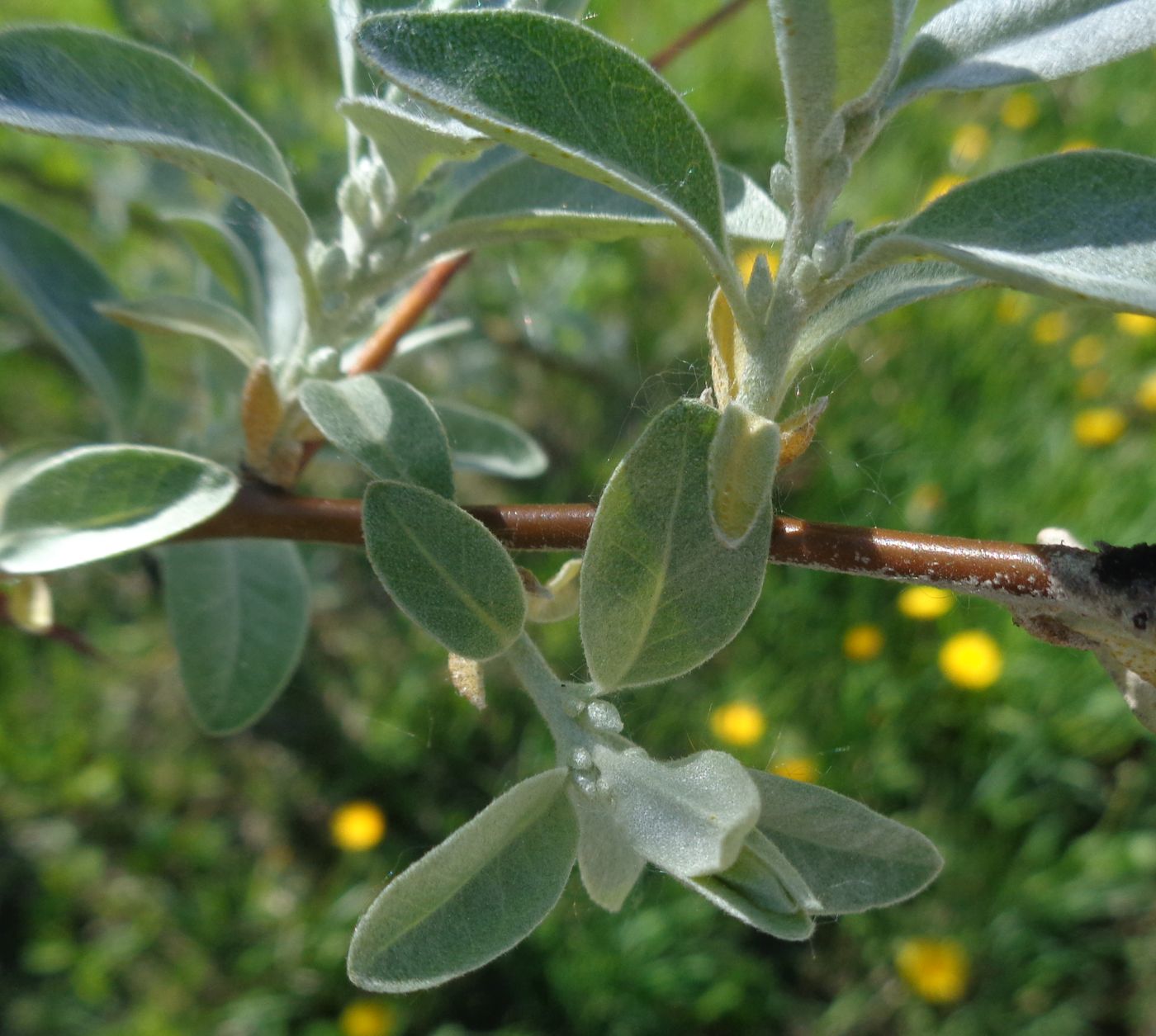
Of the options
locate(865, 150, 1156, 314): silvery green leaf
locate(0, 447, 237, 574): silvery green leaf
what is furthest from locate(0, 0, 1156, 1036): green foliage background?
locate(865, 150, 1156, 314): silvery green leaf

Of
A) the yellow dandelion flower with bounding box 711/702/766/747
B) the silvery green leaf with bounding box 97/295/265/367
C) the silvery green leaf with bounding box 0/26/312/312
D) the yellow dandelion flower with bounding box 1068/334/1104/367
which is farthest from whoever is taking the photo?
the yellow dandelion flower with bounding box 1068/334/1104/367

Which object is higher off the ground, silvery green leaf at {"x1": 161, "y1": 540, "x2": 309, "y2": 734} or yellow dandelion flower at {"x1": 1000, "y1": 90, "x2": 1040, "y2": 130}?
yellow dandelion flower at {"x1": 1000, "y1": 90, "x2": 1040, "y2": 130}

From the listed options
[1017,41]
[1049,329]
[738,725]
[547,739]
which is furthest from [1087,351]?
[1017,41]

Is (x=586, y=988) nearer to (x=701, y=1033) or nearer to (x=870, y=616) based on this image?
(x=701, y=1033)

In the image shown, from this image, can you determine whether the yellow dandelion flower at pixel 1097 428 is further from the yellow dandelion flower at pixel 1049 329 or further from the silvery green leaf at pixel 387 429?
the silvery green leaf at pixel 387 429

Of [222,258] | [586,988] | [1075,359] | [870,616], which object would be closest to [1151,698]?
[222,258]

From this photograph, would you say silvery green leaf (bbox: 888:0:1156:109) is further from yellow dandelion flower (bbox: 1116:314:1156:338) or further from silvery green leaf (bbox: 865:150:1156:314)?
yellow dandelion flower (bbox: 1116:314:1156:338)
